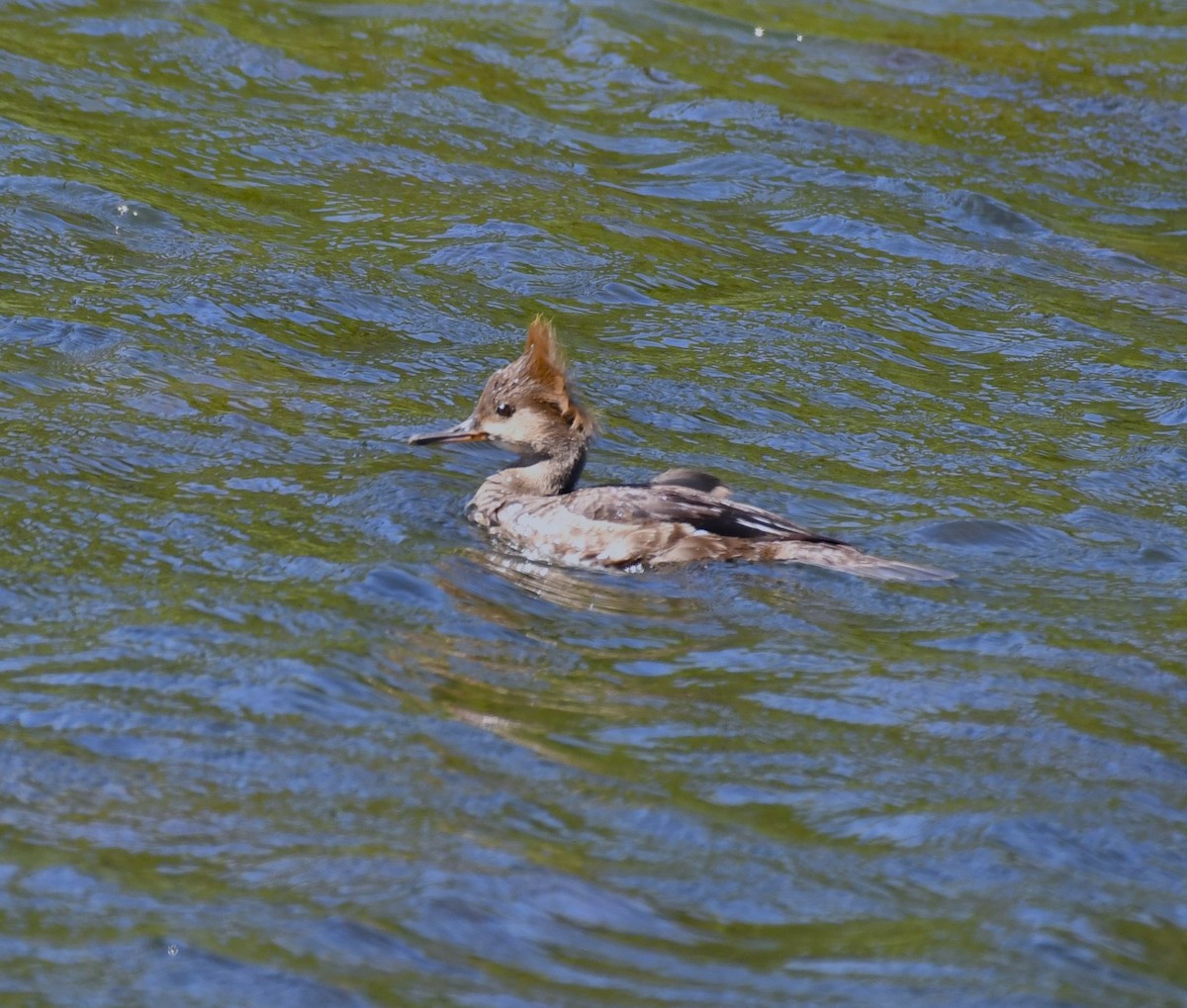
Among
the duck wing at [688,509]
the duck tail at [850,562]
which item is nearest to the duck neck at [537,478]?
the duck wing at [688,509]

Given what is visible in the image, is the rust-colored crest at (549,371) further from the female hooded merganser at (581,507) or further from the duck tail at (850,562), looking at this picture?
the duck tail at (850,562)

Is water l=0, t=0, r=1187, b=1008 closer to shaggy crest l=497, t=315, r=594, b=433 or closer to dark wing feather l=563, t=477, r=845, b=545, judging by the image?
dark wing feather l=563, t=477, r=845, b=545

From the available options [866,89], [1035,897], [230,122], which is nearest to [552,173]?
[230,122]

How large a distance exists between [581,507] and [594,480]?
3.48ft

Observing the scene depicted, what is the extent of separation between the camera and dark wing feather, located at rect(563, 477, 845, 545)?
720 cm

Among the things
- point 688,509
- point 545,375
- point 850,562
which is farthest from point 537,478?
point 850,562

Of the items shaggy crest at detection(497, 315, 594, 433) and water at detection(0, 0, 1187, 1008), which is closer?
water at detection(0, 0, 1187, 1008)

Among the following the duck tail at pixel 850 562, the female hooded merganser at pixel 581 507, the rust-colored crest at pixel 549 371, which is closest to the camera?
the duck tail at pixel 850 562

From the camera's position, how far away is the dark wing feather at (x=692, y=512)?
720 centimetres

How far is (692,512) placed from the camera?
7.23 metres

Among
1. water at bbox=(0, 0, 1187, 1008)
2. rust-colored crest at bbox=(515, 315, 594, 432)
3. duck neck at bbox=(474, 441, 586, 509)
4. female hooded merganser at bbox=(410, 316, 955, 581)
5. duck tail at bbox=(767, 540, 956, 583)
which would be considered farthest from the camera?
rust-colored crest at bbox=(515, 315, 594, 432)

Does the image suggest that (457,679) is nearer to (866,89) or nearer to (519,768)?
(519,768)

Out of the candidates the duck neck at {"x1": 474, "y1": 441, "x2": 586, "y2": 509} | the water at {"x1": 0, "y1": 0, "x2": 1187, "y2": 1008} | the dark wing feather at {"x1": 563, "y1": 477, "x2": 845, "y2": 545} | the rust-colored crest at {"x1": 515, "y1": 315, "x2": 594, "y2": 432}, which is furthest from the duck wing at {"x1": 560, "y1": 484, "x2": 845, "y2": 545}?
the rust-colored crest at {"x1": 515, "y1": 315, "x2": 594, "y2": 432}

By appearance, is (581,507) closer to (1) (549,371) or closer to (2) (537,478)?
(2) (537,478)
